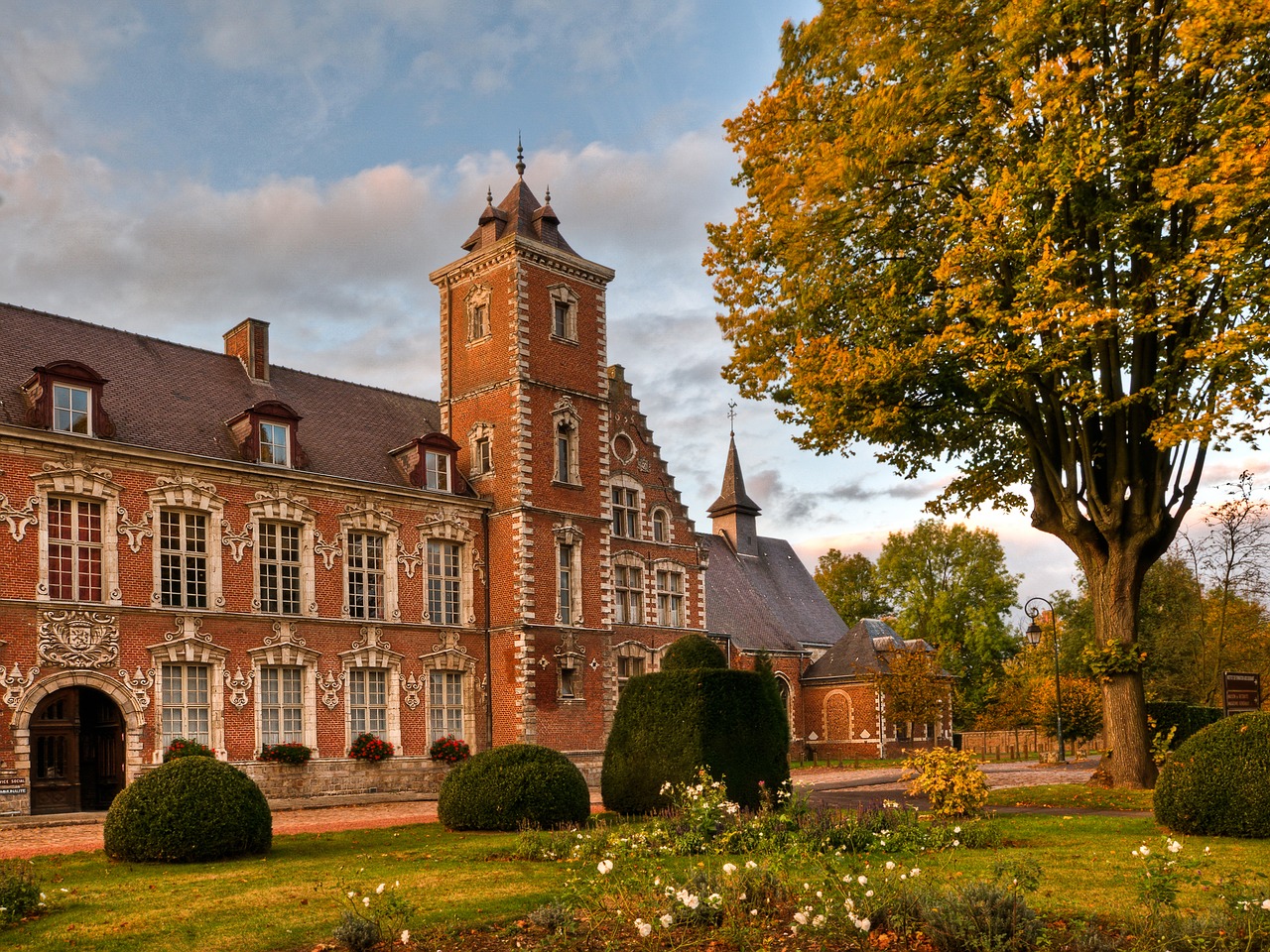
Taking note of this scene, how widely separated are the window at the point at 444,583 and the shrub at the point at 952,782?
57.8 feet

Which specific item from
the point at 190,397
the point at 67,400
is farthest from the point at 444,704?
the point at 67,400

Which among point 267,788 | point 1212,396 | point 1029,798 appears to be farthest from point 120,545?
point 1212,396

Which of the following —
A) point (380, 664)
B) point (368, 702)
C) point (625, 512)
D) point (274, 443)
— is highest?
point (274, 443)

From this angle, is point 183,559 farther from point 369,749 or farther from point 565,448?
point 565,448

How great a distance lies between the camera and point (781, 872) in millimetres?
9445

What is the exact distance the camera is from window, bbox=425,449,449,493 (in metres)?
31.5

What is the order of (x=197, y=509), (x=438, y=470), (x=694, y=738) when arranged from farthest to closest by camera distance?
(x=438, y=470) < (x=197, y=509) < (x=694, y=738)

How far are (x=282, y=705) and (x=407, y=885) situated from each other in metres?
17.0

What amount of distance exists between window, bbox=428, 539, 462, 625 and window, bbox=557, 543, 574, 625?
2.96 meters

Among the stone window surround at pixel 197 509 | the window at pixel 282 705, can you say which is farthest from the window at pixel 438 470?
the window at pixel 282 705

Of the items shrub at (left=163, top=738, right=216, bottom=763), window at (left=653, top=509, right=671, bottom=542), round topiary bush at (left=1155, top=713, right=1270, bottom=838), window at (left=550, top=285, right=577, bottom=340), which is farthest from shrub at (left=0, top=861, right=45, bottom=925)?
window at (left=653, top=509, right=671, bottom=542)

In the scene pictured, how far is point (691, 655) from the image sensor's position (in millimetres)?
18953

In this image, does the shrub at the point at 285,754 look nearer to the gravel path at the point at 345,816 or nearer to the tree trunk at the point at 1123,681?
the gravel path at the point at 345,816

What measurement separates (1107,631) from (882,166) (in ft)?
30.6
